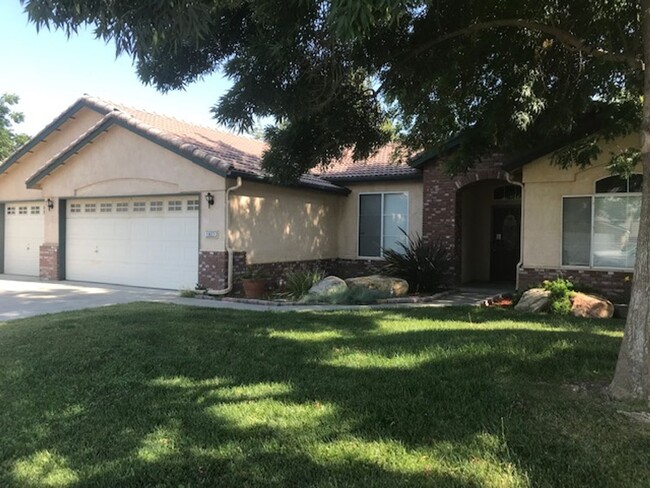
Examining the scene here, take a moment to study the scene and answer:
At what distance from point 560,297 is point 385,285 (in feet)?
12.7

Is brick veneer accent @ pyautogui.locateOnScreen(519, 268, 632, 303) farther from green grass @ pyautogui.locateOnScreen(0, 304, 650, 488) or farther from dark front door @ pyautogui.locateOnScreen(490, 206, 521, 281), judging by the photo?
dark front door @ pyautogui.locateOnScreen(490, 206, 521, 281)

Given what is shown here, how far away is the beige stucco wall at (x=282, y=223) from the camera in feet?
Result: 43.3

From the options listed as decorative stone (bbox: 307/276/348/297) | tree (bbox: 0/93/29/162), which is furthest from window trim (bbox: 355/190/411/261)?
tree (bbox: 0/93/29/162)

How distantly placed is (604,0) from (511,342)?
4.88 metres

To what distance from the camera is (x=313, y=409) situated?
15.1ft

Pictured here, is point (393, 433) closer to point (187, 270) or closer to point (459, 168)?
point (459, 168)

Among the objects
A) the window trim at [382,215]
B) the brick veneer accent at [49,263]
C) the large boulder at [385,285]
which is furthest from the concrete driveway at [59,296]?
the window trim at [382,215]

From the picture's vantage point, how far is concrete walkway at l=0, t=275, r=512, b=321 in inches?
424

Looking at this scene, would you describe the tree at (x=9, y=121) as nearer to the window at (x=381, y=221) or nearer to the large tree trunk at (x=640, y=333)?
the window at (x=381, y=221)

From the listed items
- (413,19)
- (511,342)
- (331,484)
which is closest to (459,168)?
(413,19)

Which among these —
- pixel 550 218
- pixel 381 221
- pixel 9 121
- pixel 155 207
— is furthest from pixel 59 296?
pixel 9 121

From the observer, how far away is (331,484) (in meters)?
3.33

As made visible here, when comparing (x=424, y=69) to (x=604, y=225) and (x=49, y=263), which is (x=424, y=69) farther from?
(x=49, y=263)

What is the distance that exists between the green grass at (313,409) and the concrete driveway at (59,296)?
3189 millimetres
